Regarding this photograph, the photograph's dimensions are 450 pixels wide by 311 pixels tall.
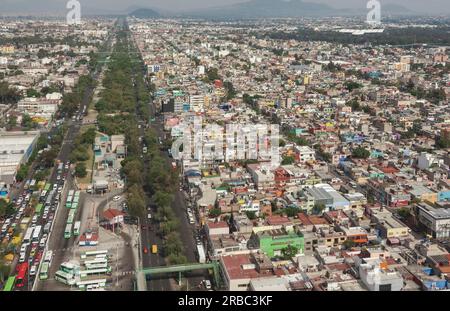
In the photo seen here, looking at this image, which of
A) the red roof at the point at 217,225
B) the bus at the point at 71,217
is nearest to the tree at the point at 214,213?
the red roof at the point at 217,225

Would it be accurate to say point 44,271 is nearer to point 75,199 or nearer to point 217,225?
point 217,225

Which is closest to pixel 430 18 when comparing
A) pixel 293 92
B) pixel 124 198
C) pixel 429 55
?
pixel 429 55

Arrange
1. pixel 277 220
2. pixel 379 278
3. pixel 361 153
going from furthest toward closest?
1. pixel 361 153
2. pixel 277 220
3. pixel 379 278

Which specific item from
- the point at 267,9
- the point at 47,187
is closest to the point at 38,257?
the point at 47,187

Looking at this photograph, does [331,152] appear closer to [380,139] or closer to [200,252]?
[380,139]

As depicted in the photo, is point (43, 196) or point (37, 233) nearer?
point (37, 233)

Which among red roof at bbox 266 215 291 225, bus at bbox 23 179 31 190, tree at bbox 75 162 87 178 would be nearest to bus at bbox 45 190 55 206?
bus at bbox 23 179 31 190

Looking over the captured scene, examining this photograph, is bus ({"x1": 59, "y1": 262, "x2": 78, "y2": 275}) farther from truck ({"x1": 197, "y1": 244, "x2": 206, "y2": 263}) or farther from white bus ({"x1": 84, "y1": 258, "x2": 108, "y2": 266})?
truck ({"x1": 197, "y1": 244, "x2": 206, "y2": 263})
